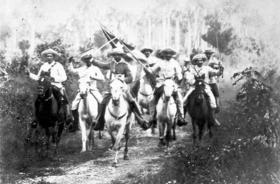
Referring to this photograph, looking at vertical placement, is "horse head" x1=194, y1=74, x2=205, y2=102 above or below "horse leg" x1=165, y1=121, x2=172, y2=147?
above

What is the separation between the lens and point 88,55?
823 cm

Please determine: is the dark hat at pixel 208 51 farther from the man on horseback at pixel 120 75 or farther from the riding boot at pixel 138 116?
the riding boot at pixel 138 116

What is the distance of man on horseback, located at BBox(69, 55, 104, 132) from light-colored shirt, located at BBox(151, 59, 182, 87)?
3.51 feet

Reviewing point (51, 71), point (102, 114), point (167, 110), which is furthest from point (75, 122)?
point (167, 110)

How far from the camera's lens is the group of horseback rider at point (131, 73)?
8258mm

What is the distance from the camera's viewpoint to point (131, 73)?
831cm

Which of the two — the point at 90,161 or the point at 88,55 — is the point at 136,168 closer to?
the point at 90,161

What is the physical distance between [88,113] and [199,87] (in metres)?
2.09

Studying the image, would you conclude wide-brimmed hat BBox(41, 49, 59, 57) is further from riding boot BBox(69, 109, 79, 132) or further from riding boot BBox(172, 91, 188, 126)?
riding boot BBox(172, 91, 188, 126)

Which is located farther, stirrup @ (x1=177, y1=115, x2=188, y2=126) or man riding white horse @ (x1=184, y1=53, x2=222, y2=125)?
stirrup @ (x1=177, y1=115, x2=188, y2=126)

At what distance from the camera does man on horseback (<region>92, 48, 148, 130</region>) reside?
817 centimetres

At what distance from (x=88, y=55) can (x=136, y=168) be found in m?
2.12

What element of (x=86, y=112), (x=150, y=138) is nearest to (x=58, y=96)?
(x=86, y=112)

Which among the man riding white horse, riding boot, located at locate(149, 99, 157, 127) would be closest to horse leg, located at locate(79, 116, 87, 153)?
riding boot, located at locate(149, 99, 157, 127)
